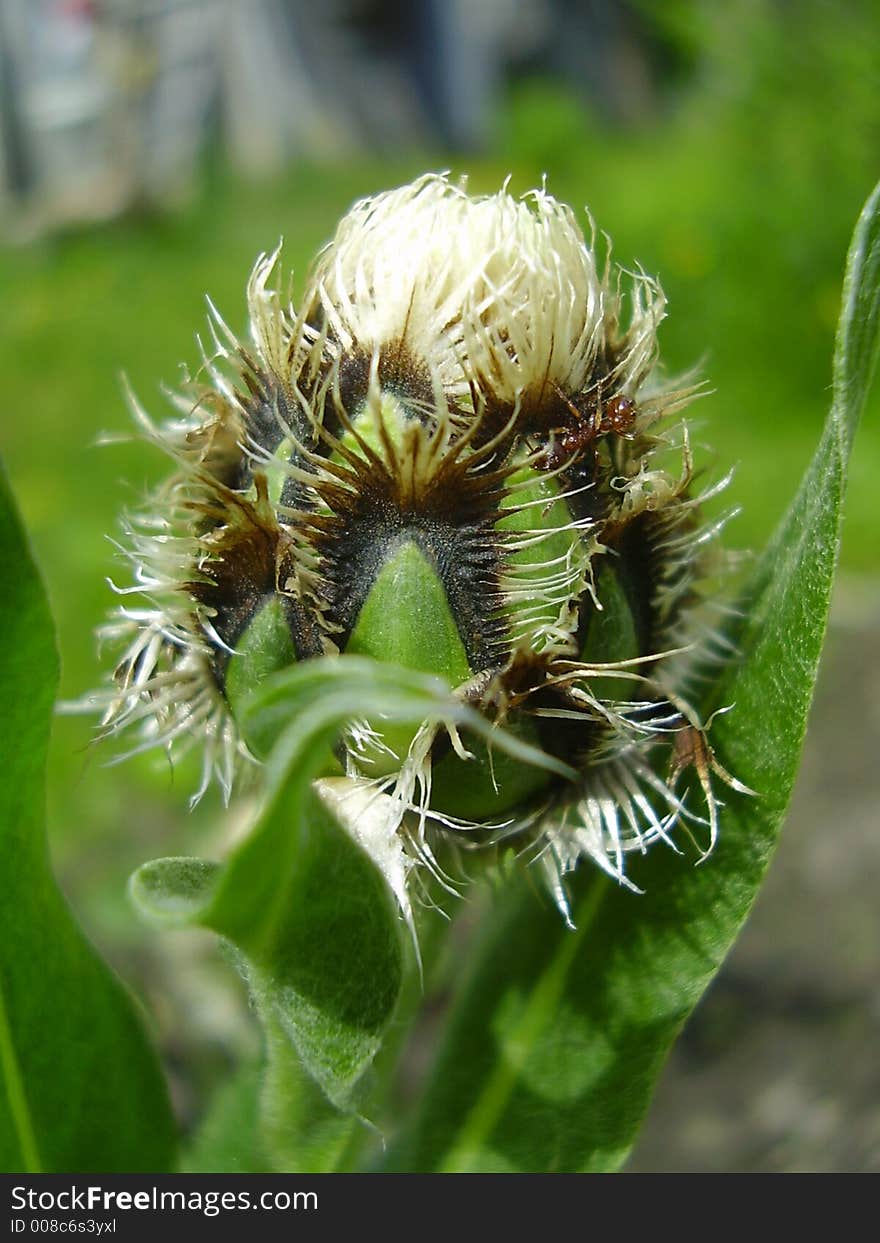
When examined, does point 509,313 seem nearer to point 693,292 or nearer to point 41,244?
point 693,292

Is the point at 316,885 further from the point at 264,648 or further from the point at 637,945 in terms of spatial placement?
the point at 637,945

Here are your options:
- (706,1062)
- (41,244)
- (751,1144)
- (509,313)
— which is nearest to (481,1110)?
(509,313)

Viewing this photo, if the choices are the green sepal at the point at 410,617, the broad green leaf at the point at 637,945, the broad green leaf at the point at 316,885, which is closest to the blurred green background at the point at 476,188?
the broad green leaf at the point at 637,945

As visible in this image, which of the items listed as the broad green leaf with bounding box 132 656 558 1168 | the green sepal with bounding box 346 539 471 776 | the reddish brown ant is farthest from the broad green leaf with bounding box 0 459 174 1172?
the reddish brown ant

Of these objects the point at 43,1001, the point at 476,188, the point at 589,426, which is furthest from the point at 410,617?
the point at 476,188

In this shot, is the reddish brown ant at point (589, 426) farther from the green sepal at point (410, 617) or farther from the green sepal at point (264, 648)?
the green sepal at point (264, 648)

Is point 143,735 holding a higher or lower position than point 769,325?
higher
